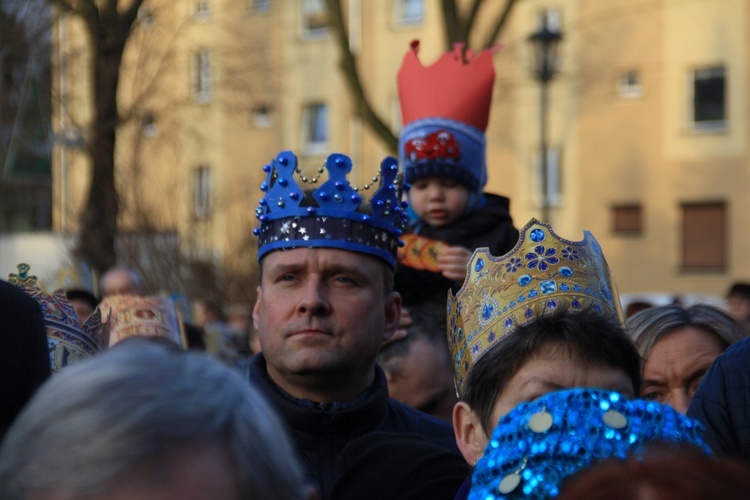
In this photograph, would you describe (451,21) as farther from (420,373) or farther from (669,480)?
(669,480)

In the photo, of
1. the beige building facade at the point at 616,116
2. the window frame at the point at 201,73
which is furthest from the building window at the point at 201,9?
the window frame at the point at 201,73

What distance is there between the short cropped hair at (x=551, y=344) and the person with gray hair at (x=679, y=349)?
129 cm

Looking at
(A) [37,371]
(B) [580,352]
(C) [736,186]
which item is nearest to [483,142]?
(B) [580,352]

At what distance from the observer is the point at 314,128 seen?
115 ft

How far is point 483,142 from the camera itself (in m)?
5.83

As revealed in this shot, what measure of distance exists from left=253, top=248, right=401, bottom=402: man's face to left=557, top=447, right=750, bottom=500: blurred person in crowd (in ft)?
7.20

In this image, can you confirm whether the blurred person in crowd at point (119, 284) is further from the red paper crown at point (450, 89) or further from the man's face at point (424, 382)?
the man's face at point (424, 382)

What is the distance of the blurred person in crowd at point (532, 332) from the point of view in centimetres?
280

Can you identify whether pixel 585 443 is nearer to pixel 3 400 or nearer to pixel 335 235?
pixel 3 400

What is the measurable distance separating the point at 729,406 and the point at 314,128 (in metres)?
32.0

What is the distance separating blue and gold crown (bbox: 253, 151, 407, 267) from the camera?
12.8 ft

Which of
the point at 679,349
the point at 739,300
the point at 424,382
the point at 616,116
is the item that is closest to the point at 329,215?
the point at 424,382

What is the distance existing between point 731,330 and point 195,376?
3.06 metres

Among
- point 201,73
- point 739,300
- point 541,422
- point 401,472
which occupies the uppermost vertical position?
point 201,73
